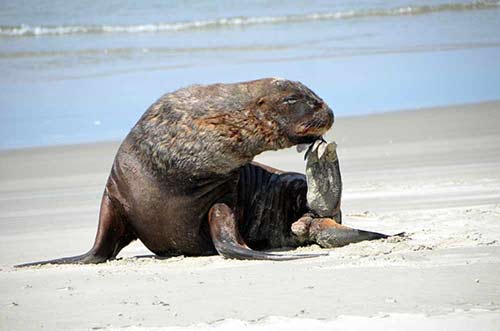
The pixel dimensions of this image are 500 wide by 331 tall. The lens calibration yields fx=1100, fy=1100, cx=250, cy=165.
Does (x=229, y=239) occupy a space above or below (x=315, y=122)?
below

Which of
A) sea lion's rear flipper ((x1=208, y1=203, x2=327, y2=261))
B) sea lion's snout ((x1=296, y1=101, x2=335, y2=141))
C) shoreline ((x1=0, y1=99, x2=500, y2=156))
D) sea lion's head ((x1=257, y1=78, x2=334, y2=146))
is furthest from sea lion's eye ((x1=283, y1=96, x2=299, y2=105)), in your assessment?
shoreline ((x1=0, y1=99, x2=500, y2=156))

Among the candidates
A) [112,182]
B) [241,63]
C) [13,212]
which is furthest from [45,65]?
[112,182]

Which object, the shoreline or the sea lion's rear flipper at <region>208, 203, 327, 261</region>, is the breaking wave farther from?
the sea lion's rear flipper at <region>208, 203, 327, 261</region>

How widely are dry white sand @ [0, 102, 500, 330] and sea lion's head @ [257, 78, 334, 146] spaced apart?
79 centimetres

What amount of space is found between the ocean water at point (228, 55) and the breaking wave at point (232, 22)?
33mm

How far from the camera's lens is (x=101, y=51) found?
81.9 feet

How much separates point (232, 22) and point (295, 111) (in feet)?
77.4

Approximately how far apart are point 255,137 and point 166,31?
23271 mm

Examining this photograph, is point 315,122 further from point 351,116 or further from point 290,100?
point 351,116

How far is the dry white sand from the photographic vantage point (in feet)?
17.2

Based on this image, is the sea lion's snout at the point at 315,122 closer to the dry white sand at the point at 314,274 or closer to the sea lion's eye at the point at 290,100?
the sea lion's eye at the point at 290,100

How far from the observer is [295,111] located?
282 inches

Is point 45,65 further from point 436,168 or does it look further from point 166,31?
point 436,168

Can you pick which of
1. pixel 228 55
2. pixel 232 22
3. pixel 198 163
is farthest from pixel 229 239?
pixel 232 22
